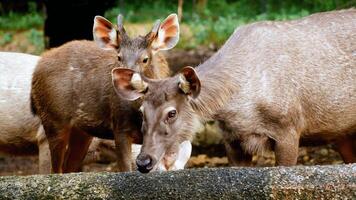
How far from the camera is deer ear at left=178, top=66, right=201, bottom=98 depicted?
7.73 m

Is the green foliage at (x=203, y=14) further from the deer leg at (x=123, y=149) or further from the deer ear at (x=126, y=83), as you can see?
the deer ear at (x=126, y=83)

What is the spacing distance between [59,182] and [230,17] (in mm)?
16979

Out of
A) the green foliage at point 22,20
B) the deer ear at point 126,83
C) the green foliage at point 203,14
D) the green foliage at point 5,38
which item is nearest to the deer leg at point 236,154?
the deer ear at point 126,83

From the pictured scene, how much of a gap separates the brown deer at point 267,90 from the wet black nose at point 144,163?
0.05 meters

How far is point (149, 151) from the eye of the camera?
296 inches

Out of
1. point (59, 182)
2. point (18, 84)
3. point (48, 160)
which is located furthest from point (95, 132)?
point (59, 182)

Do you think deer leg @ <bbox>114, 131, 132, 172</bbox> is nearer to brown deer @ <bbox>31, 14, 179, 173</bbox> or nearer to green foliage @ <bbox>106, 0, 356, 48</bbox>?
brown deer @ <bbox>31, 14, 179, 173</bbox>

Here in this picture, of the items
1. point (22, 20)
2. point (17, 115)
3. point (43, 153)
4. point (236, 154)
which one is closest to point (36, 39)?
point (22, 20)

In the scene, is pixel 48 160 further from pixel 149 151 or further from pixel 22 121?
pixel 149 151

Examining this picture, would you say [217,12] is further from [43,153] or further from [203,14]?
[43,153]

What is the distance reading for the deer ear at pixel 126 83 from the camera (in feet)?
25.9

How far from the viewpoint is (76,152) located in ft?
35.3

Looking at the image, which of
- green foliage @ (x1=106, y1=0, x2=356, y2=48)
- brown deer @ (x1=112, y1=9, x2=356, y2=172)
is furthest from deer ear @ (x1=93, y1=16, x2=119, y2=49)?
green foliage @ (x1=106, y1=0, x2=356, y2=48)

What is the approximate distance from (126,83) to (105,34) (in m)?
1.60
